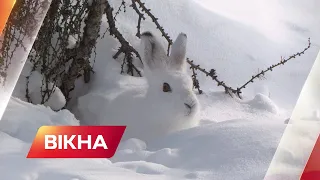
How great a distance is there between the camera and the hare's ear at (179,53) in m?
1.00

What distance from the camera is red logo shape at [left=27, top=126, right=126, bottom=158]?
658mm

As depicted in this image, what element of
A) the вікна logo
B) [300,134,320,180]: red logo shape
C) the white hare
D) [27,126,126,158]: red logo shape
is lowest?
[300,134,320,180]: red logo shape

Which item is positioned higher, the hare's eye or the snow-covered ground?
the hare's eye

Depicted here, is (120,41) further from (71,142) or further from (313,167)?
(313,167)

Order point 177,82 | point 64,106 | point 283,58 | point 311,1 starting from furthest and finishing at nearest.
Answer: point 177,82 → point 64,106 → point 283,58 → point 311,1

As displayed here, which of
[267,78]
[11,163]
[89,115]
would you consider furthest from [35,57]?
[267,78]

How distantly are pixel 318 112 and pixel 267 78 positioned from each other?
0.87ft

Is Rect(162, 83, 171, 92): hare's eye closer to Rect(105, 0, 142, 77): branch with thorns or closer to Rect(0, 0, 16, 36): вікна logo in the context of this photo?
Rect(105, 0, 142, 77): branch with thorns

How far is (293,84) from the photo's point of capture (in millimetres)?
786

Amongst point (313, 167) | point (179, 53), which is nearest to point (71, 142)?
point (313, 167)

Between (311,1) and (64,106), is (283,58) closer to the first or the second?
(311,1)

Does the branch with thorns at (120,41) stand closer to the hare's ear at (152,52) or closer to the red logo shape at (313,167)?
the hare's ear at (152,52)

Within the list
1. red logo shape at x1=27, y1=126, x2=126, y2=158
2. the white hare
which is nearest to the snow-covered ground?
red logo shape at x1=27, y1=126, x2=126, y2=158

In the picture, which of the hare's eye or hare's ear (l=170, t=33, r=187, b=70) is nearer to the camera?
hare's ear (l=170, t=33, r=187, b=70)
